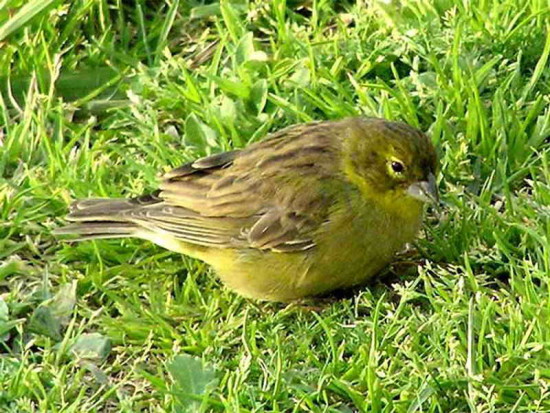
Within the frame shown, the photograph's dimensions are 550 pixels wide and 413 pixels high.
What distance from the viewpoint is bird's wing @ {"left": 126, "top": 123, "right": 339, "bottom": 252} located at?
591cm

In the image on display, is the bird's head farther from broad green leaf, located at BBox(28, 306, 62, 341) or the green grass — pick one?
broad green leaf, located at BBox(28, 306, 62, 341)

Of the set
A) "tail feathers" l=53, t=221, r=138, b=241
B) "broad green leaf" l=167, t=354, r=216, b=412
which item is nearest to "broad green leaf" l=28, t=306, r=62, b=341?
"tail feathers" l=53, t=221, r=138, b=241

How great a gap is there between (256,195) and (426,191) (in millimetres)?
740

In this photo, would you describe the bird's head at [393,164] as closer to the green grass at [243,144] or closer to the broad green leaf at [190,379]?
the green grass at [243,144]

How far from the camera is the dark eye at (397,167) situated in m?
5.88

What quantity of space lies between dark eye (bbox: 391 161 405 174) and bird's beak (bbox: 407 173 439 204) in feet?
0.27

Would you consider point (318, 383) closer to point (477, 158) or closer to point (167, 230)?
point (167, 230)

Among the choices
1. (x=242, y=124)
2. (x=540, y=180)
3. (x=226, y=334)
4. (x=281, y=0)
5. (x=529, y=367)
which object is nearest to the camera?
(x=529, y=367)

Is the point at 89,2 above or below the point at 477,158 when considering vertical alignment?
above

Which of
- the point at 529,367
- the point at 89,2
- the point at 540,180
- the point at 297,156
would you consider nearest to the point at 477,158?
the point at 540,180

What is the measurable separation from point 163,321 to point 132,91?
1699 mm

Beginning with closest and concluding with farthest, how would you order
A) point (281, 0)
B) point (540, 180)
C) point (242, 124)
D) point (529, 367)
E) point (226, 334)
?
point (529, 367) < point (226, 334) < point (540, 180) < point (242, 124) < point (281, 0)

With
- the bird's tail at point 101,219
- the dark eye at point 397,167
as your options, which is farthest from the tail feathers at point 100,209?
the dark eye at point 397,167

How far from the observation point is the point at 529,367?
528cm
